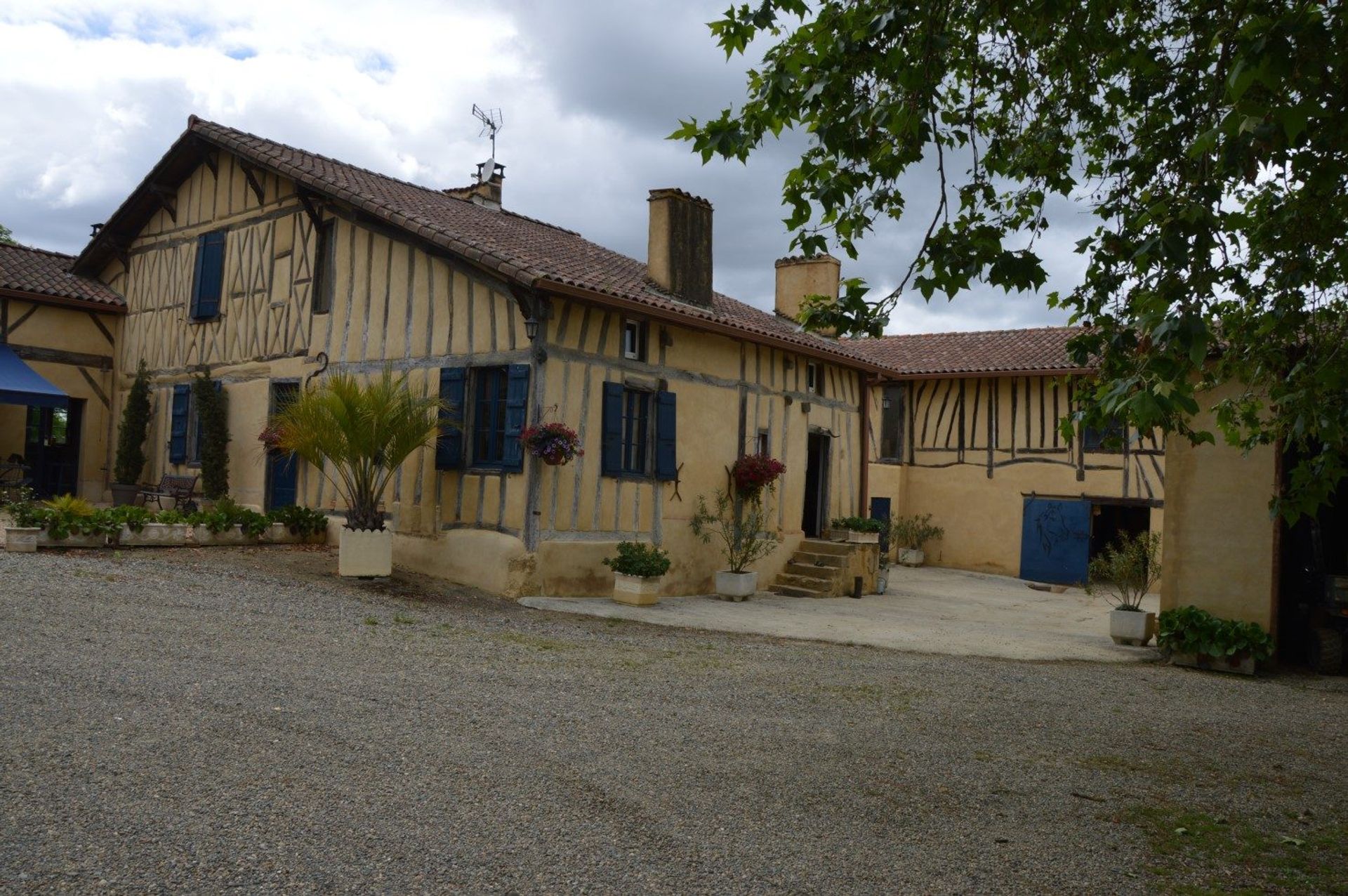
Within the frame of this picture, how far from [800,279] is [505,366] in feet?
24.9

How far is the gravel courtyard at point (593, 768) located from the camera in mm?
3527

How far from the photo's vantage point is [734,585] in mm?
12914

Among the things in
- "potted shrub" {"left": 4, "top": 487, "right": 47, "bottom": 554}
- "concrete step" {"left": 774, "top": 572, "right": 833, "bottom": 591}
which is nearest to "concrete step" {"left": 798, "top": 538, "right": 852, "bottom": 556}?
"concrete step" {"left": 774, "top": 572, "right": 833, "bottom": 591}

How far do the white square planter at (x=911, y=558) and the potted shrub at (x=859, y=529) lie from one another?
17.9 ft

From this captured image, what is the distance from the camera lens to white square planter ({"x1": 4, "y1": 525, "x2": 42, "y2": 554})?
10.3 meters

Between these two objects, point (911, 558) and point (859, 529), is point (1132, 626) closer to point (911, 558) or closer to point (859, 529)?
point (859, 529)

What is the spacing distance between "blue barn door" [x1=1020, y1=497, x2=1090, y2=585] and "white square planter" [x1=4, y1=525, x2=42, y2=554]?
1586 cm

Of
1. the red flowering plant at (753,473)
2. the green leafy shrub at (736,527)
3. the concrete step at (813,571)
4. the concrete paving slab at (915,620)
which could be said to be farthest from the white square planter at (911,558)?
the red flowering plant at (753,473)

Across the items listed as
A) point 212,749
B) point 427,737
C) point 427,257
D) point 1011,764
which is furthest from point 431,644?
point 427,257

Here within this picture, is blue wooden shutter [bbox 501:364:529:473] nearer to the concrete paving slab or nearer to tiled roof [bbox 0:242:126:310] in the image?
the concrete paving slab

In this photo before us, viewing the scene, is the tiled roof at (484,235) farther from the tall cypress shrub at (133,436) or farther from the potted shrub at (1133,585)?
the potted shrub at (1133,585)

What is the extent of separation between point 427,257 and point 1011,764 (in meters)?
8.90

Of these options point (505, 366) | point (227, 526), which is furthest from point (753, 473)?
point (227, 526)

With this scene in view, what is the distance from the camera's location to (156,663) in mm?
6090
